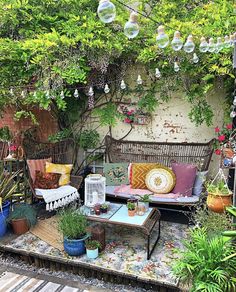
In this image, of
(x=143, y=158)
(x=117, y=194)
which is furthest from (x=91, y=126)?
(x=117, y=194)

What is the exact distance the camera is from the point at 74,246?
123 inches

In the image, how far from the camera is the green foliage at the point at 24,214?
3.76 m

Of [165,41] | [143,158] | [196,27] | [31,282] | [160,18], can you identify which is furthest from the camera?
[143,158]

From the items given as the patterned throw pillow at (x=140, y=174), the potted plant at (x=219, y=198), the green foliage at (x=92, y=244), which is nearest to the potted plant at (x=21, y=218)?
the green foliage at (x=92, y=244)

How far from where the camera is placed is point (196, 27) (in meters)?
3.55

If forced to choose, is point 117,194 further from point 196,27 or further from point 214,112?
point 196,27

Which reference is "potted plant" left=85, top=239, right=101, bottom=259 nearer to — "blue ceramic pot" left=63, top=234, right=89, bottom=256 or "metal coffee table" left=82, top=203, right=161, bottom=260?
"blue ceramic pot" left=63, top=234, right=89, bottom=256

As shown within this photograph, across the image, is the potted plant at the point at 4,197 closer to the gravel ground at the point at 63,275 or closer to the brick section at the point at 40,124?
the gravel ground at the point at 63,275

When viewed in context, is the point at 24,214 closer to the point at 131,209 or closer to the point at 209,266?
the point at 131,209

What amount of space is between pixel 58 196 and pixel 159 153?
195 centimetres

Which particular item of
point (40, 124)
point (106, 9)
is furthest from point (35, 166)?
point (106, 9)

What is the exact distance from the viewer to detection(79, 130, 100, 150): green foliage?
5246 millimetres

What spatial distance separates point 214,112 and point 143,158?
1464 millimetres

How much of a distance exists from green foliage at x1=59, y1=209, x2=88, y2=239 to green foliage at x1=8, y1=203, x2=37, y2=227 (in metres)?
0.83
